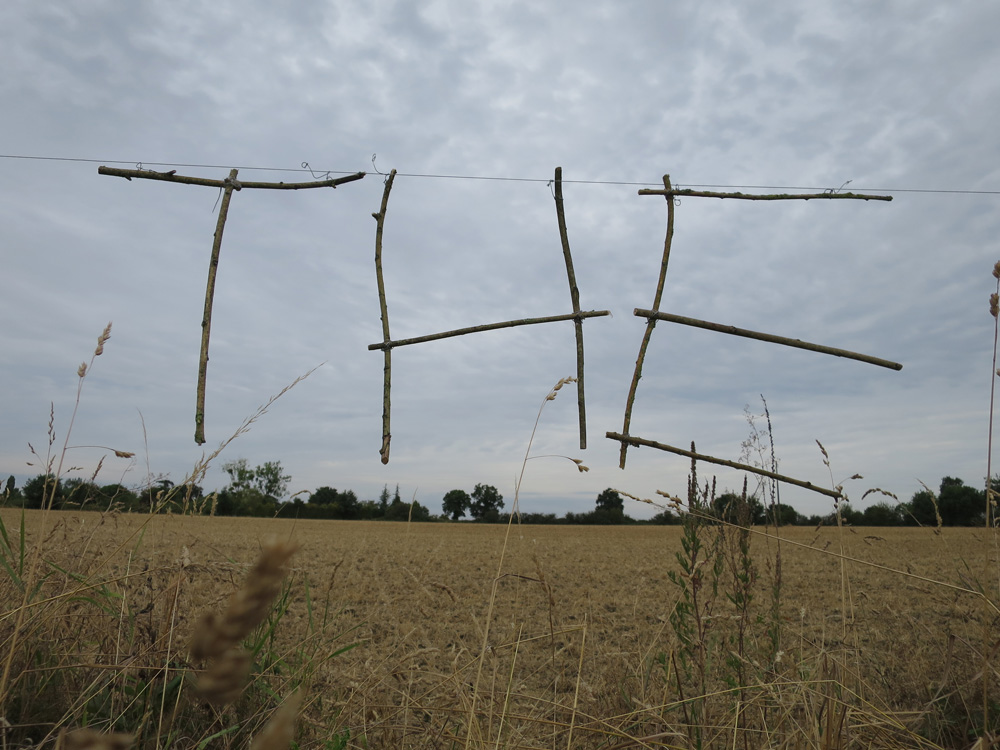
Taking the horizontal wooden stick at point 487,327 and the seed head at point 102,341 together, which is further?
the horizontal wooden stick at point 487,327

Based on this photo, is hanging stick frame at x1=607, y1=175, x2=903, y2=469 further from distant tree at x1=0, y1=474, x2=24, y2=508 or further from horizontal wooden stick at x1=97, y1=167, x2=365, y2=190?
distant tree at x1=0, y1=474, x2=24, y2=508

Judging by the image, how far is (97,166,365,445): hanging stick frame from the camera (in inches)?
147

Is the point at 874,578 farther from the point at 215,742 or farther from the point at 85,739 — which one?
the point at 85,739

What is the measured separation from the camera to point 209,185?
404 cm

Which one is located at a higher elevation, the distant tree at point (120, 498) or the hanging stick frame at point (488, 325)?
the hanging stick frame at point (488, 325)

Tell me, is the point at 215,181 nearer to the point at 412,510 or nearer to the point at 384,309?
the point at 384,309

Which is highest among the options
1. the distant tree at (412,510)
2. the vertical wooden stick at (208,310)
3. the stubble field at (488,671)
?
the vertical wooden stick at (208,310)

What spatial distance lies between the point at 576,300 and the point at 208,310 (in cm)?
223

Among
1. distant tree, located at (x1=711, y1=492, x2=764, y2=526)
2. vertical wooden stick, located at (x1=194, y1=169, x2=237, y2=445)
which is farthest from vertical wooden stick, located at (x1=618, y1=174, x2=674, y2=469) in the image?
vertical wooden stick, located at (x1=194, y1=169, x2=237, y2=445)

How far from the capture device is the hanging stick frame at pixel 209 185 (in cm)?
374

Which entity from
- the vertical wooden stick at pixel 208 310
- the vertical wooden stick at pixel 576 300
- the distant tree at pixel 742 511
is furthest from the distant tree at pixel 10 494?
the distant tree at pixel 742 511

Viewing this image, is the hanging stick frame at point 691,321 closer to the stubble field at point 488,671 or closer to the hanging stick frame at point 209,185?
the stubble field at point 488,671

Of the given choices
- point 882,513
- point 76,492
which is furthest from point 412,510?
point 882,513

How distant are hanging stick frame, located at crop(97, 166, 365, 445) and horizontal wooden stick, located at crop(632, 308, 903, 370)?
6.86ft
